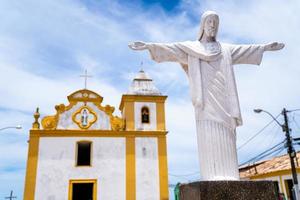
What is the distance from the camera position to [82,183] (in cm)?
1476

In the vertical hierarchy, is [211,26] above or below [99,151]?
below

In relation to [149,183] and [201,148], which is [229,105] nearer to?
[201,148]

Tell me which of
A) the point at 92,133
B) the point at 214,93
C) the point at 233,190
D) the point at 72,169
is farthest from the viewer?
the point at 92,133

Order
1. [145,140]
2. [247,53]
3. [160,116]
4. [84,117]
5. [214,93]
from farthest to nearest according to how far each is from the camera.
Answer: [160,116] < [84,117] < [145,140] < [247,53] < [214,93]

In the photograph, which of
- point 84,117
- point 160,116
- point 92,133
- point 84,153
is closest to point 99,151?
point 92,133

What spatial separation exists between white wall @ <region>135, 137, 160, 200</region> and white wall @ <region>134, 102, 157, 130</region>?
60 cm

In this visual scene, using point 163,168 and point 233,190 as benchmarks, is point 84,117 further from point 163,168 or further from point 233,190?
point 233,190

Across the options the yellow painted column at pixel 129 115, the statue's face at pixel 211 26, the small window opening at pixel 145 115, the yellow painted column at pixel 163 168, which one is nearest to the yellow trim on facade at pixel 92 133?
the yellow painted column at pixel 129 115

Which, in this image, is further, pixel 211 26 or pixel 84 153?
pixel 84 153

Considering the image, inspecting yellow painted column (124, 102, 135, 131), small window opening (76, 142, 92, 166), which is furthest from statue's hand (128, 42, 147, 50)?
small window opening (76, 142, 92, 166)

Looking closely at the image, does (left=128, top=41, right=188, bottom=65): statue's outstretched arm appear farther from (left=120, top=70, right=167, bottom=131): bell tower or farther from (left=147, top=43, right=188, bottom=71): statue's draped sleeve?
(left=120, top=70, right=167, bottom=131): bell tower

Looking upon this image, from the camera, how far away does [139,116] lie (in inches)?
642

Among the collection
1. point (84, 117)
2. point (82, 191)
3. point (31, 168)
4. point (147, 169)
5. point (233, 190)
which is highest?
point (84, 117)

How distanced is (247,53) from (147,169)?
40.8 feet
